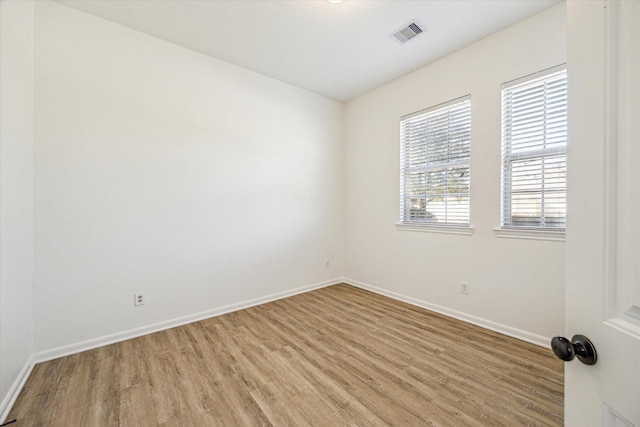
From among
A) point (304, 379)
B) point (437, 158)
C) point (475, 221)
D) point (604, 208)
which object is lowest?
point (304, 379)

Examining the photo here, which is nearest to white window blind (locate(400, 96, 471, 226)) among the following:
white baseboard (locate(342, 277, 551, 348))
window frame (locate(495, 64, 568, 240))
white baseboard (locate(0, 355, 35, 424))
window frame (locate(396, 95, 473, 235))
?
window frame (locate(396, 95, 473, 235))

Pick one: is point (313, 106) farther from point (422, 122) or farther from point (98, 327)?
point (98, 327)

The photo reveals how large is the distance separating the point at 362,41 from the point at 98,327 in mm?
3514

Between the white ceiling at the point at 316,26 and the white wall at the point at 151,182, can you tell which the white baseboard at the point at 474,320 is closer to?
the white wall at the point at 151,182

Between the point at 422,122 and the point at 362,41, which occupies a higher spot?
the point at 362,41

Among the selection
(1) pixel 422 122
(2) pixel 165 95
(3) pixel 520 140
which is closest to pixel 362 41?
(1) pixel 422 122

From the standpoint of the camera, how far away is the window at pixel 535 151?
2100 millimetres

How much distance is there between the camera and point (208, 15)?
221cm

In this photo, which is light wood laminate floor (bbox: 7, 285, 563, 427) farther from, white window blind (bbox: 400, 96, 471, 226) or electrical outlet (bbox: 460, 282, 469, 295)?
white window blind (bbox: 400, 96, 471, 226)

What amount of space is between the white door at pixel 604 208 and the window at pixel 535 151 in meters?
2.01

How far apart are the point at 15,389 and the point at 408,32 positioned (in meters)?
3.94

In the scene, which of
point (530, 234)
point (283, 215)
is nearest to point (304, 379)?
point (283, 215)

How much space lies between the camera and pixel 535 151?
7.29 ft

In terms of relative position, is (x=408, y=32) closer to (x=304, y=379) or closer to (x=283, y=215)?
(x=283, y=215)
